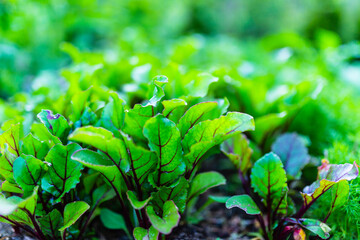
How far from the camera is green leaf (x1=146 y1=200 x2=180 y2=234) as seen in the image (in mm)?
1003

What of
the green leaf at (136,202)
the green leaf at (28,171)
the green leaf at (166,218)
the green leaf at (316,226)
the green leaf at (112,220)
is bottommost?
the green leaf at (112,220)

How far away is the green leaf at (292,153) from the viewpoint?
145 cm

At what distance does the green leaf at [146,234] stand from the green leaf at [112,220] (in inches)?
10.1

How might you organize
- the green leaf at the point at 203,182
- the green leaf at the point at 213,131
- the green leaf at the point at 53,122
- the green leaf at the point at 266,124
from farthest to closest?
the green leaf at the point at 266,124
the green leaf at the point at 203,182
the green leaf at the point at 53,122
the green leaf at the point at 213,131

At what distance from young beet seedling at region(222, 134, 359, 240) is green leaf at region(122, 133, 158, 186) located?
0.33 meters

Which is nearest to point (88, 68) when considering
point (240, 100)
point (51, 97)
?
point (51, 97)

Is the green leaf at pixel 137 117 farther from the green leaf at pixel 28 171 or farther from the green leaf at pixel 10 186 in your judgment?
the green leaf at pixel 10 186

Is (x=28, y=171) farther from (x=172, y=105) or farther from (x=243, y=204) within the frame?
(x=243, y=204)

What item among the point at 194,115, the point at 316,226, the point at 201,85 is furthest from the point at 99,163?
the point at 316,226

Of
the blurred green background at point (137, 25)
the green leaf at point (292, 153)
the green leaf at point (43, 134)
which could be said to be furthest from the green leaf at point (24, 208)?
the blurred green background at point (137, 25)

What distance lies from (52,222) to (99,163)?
1.04ft

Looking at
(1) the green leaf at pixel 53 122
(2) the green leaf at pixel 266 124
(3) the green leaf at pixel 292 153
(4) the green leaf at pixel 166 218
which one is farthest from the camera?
(2) the green leaf at pixel 266 124

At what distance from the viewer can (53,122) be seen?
1.22m

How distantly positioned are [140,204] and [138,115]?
1.08ft
